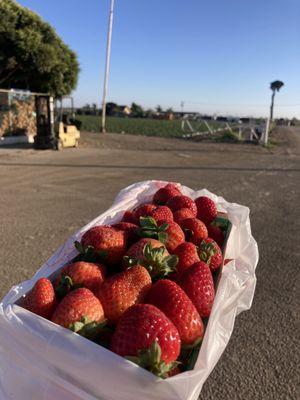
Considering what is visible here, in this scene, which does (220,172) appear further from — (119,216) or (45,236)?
(119,216)

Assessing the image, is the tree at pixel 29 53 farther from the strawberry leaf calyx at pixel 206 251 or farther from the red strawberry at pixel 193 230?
the strawberry leaf calyx at pixel 206 251

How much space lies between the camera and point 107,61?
2347 cm

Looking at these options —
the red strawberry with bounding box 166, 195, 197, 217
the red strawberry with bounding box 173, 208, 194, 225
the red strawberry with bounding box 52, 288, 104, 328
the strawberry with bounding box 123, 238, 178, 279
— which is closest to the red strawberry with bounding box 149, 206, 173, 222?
the red strawberry with bounding box 173, 208, 194, 225

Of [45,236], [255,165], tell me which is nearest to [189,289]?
[45,236]

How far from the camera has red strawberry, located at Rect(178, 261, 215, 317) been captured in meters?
1.55

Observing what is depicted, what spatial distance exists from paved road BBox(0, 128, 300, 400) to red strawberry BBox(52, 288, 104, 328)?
1280 millimetres

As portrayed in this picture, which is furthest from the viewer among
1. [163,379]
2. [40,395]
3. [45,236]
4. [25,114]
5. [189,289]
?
[25,114]

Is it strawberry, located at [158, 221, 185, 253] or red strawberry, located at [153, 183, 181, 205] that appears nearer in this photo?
strawberry, located at [158, 221, 185, 253]

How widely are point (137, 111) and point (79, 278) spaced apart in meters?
121

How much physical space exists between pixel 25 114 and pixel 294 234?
14.7m

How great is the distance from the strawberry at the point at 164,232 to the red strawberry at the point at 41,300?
62 centimetres

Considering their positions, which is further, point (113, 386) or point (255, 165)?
point (255, 165)

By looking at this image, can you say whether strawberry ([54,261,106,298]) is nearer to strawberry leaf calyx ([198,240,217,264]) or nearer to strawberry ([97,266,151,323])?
strawberry ([97,266,151,323])

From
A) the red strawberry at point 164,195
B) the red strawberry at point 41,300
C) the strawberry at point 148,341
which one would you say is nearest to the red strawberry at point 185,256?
the strawberry at point 148,341
